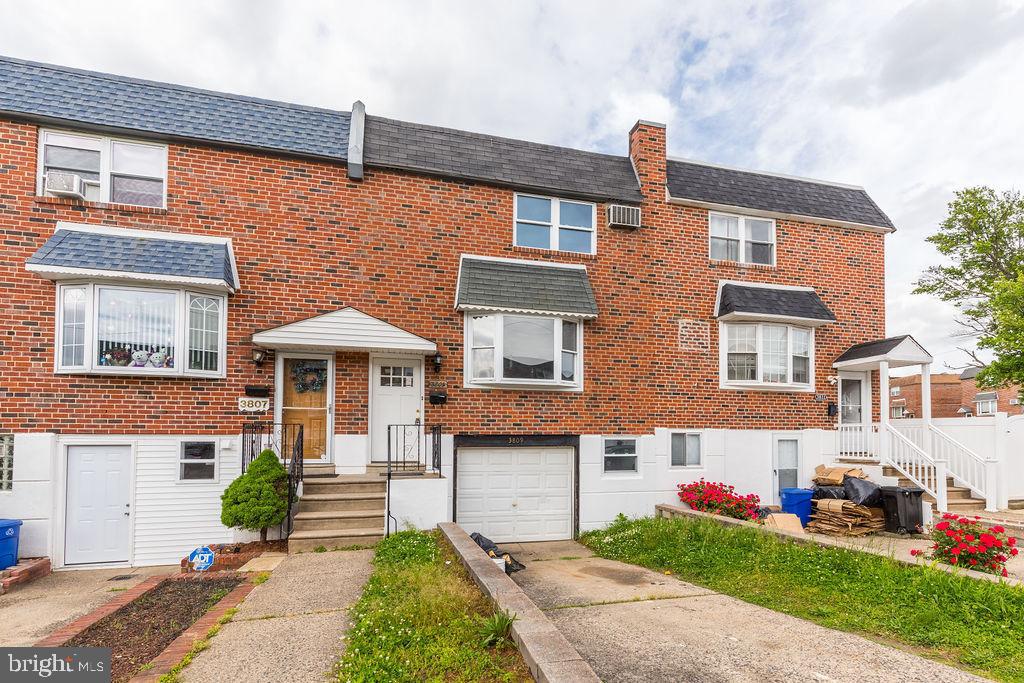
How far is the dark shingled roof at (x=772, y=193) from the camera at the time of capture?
1245 cm

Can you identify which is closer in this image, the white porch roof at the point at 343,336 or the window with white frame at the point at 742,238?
the white porch roof at the point at 343,336

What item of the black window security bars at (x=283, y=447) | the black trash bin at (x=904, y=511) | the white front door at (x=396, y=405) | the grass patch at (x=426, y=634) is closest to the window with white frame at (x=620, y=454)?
the white front door at (x=396, y=405)

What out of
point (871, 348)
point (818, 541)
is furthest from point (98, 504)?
point (871, 348)

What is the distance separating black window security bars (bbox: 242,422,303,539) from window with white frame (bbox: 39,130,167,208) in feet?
14.2

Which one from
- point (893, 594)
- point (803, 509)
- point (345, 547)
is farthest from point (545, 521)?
point (893, 594)

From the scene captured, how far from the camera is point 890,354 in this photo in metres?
11.7

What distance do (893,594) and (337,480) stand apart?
26.5ft

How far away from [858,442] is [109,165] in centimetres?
1610

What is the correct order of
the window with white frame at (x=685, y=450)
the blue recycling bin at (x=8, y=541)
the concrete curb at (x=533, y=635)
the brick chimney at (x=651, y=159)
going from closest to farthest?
the concrete curb at (x=533, y=635)
the blue recycling bin at (x=8, y=541)
the window with white frame at (x=685, y=450)
the brick chimney at (x=651, y=159)

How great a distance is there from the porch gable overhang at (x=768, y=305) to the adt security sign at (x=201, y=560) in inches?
A: 428

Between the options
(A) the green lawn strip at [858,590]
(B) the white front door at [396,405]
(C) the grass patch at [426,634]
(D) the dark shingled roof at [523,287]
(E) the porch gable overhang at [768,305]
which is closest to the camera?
(C) the grass patch at [426,634]

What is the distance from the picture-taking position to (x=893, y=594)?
6.08 metres

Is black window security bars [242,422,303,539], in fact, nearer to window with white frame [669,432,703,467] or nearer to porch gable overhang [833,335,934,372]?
window with white frame [669,432,703,467]

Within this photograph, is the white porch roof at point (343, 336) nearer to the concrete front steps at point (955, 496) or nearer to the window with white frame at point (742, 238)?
the window with white frame at point (742, 238)
